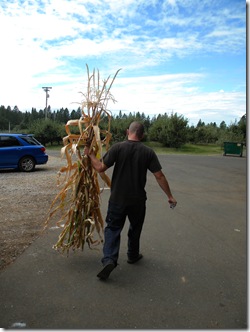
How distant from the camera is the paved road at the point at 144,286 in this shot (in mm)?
3041

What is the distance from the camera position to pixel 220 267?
4.31 metres

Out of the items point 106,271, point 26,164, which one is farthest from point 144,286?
point 26,164

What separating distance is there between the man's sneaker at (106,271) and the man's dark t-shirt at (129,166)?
30.3 inches

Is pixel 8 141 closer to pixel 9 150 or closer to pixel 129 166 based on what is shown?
pixel 9 150

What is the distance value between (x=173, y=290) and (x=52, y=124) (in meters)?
43.9

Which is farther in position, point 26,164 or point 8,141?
point 26,164

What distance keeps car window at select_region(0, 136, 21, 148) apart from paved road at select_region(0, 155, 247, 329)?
8.71 m

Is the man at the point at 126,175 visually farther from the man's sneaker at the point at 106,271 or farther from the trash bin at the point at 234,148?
the trash bin at the point at 234,148

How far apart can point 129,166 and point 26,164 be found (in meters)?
10.6

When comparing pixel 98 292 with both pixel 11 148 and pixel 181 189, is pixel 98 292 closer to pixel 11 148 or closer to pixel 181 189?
pixel 181 189

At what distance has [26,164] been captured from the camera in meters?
13.8

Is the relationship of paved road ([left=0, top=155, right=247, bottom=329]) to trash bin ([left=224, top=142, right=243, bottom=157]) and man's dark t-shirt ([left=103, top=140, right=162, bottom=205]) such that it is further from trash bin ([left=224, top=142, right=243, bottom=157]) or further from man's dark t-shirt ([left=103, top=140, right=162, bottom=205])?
trash bin ([left=224, top=142, right=243, bottom=157])

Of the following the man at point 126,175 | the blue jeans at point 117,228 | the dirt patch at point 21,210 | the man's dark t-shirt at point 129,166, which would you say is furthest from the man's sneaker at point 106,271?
the dirt patch at point 21,210

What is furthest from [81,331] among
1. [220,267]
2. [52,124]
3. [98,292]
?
[52,124]
